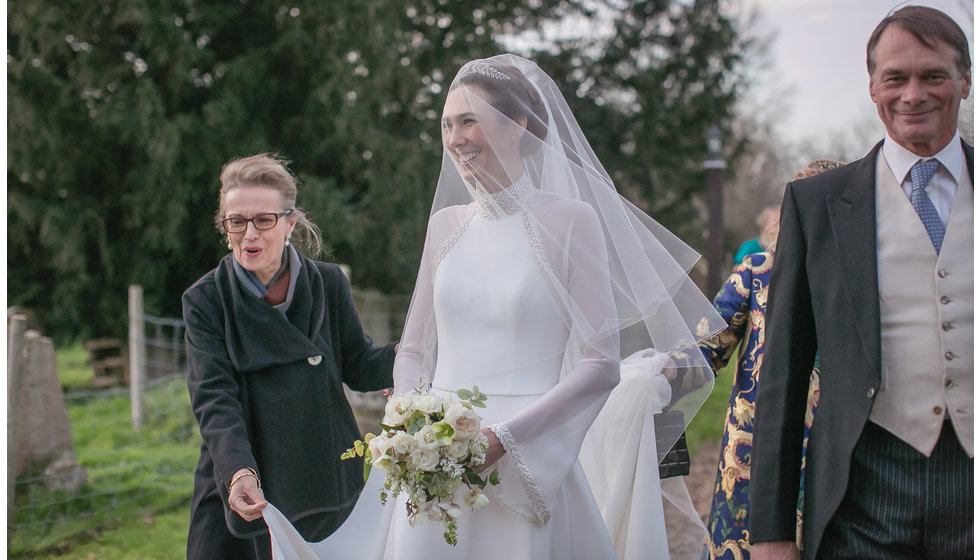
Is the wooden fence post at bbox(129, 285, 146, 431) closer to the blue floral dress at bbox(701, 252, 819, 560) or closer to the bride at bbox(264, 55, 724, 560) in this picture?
the bride at bbox(264, 55, 724, 560)

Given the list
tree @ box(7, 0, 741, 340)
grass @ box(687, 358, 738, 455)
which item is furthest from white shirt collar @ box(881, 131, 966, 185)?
tree @ box(7, 0, 741, 340)

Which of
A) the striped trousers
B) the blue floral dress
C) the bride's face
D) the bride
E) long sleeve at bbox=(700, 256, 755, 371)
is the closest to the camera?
the striped trousers

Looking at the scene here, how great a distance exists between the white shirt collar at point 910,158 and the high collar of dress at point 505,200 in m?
1.13

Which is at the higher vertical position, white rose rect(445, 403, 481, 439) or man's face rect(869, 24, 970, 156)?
man's face rect(869, 24, 970, 156)

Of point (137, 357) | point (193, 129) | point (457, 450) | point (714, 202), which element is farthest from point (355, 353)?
point (193, 129)

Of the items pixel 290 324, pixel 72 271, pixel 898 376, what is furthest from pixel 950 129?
pixel 72 271

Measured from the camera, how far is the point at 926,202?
2.19 m

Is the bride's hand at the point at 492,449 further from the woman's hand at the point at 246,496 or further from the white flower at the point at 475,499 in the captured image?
the woman's hand at the point at 246,496

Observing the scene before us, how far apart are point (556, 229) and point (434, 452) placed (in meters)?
0.85

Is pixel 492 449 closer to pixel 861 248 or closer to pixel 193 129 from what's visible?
pixel 861 248

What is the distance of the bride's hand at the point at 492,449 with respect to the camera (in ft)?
8.52

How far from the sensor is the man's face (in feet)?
7.07

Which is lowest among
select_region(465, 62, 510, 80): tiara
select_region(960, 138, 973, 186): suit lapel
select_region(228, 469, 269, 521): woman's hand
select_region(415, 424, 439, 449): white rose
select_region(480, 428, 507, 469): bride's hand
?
select_region(228, 469, 269, 521): woman's hand

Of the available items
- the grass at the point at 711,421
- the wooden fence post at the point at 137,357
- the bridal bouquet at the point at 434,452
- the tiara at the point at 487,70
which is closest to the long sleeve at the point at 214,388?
the bridal bouquet at the point at 434,452
